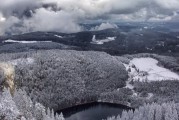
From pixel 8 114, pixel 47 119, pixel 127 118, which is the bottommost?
pixel 127 118

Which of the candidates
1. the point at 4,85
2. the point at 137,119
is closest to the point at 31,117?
the point at 4,85

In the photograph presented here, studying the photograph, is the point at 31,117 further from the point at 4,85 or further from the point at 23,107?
the point at 4,85

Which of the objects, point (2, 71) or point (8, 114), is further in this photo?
point (2, 71)

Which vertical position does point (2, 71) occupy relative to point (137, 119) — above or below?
above

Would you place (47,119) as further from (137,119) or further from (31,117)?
(137,119)

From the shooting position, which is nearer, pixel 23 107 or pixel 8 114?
pixel 8 114

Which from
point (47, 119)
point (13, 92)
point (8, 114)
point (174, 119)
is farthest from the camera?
point (174, 119)

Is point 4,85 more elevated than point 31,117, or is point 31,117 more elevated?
point 4,85

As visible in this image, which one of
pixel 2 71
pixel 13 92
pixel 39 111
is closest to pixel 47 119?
pixel 39 111

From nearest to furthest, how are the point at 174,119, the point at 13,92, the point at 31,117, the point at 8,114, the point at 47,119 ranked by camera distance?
1. the point at 8,114
2. the point at 31,117
3. the point at 47,119
4. the point at 13,92
5. the point at 174,119
